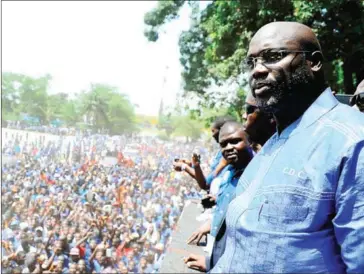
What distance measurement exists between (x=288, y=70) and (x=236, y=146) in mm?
1453

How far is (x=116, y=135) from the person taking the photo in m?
17.0

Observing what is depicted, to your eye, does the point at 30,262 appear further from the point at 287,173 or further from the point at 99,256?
the point at 287,173

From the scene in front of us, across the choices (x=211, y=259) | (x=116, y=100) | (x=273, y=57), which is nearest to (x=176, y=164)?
(x=211, y=259)

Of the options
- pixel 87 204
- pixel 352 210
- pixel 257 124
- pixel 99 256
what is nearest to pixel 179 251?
pixel 257 124

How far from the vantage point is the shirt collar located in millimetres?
933

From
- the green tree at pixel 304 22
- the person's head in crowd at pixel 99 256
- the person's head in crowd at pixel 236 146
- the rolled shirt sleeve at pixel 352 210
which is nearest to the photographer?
the rolled shirt sleeve at pixel 352 210

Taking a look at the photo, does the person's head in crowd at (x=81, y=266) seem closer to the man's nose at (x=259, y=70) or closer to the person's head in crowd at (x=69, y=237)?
the person's head in crowd at (x=69, y=237)

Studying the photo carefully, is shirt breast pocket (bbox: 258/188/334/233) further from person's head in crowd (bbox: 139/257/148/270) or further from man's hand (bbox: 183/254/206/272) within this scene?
person's head in crowd (bbox: 139/257/148/270)

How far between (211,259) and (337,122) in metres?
0.97

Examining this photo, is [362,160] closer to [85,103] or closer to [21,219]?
[21,219]

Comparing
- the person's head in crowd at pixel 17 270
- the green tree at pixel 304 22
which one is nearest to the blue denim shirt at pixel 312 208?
the green tree at pixel 304 22

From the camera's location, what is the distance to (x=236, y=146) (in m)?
2.43

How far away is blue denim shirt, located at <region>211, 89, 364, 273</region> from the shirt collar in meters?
0.01

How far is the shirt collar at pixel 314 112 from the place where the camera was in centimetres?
93
